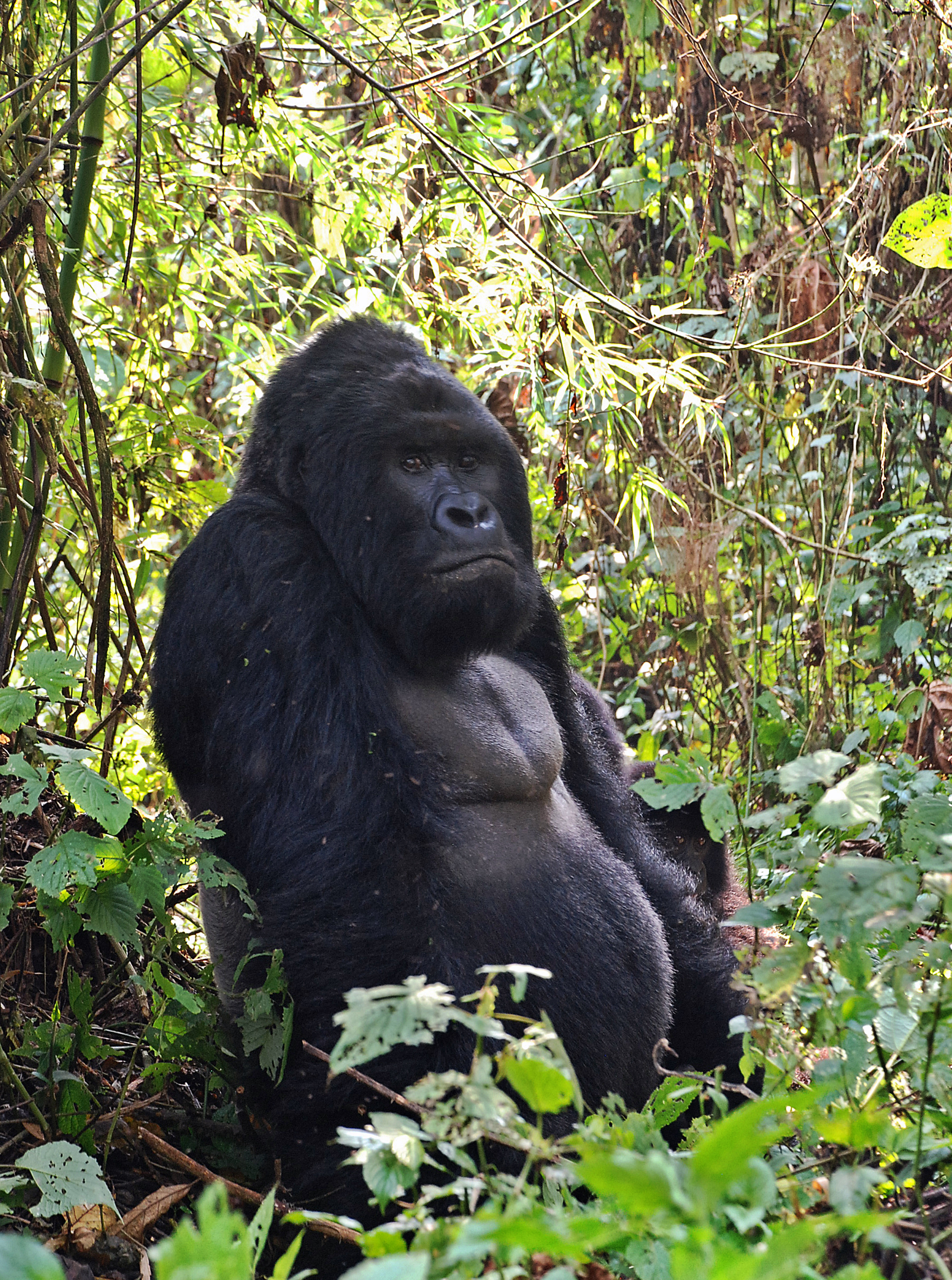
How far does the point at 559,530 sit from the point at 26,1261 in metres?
3.00

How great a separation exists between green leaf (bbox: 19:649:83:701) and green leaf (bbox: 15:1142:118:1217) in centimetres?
79

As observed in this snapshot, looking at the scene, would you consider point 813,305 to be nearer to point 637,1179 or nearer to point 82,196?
point 82,196

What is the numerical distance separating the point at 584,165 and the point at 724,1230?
17.7ft

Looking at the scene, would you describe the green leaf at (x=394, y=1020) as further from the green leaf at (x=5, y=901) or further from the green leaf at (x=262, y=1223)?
the green leaf at (x=5, y=901)

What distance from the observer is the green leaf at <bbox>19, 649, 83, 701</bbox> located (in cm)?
233

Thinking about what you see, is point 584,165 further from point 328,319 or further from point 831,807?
point 831,807

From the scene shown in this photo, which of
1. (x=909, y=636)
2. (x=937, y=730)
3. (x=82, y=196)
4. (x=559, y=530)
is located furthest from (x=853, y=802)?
(x=909, y=636)

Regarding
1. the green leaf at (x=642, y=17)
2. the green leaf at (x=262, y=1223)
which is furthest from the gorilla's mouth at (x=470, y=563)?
the green leaf at (x=642, y=17)

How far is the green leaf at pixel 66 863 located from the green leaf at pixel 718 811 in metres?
1.09

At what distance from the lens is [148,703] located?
2865 mm

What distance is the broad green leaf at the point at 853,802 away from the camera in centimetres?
142

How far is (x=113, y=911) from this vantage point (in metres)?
2.34

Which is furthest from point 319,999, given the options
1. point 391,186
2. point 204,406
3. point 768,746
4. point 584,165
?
point 204,406

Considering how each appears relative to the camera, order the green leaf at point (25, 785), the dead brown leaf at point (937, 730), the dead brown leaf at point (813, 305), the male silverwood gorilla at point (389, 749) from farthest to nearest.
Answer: the dead brown leaf at point (813, 305), the dead brown leaf at point (937, 730), the male silverwood gorilla at point (389, 749), the green leaf at point (25, 785)
